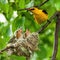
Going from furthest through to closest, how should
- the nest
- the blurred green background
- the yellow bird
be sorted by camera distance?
the yellow bird < the blurred green background < the nest

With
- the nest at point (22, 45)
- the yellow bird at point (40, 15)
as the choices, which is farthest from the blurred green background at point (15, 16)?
the nest at point (22, 45)

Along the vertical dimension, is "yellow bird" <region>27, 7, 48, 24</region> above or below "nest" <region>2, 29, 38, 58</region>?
above

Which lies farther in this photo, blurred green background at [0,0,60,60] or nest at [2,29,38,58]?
blurred green background at [0,0,60,60]

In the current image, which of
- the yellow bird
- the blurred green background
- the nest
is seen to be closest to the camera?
the nest

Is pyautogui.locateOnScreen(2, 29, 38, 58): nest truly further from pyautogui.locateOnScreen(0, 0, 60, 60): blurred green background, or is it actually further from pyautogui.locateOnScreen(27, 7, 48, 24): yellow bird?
pyautogui.locateOnScreen(27, 7, 48, 24): yellow bird

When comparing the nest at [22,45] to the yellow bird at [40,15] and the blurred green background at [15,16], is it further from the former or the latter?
the yellow bird at [40,15]

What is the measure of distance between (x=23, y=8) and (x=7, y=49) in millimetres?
709

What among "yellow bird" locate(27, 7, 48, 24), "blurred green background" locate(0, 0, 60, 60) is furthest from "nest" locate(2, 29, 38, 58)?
"yellow bird" locate(27, 7, 48, 24)

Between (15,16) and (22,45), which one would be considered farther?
(15,16)

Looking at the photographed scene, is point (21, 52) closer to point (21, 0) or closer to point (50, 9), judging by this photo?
point (21, 0)

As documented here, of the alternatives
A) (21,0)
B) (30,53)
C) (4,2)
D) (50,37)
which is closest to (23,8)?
(21,0)

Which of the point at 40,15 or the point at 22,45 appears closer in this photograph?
the point at 22,45

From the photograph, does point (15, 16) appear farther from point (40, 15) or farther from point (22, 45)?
point (22, 45)

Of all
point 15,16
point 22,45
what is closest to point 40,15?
point 15,16
